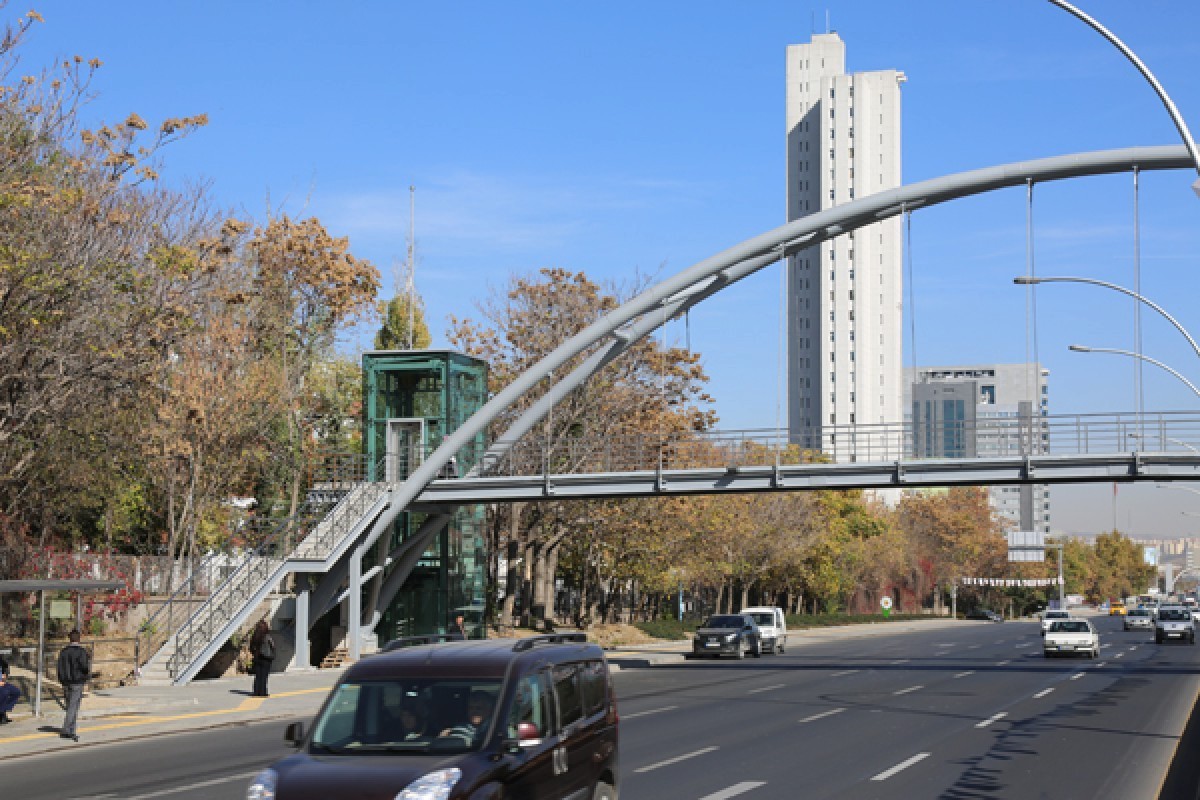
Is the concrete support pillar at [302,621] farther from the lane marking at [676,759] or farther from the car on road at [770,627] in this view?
the car on road at [770,627]

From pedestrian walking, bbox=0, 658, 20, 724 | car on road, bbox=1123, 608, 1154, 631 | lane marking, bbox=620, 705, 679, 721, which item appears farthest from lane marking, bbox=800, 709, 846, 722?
car on road, bbox=1123, 608, 1154, 631

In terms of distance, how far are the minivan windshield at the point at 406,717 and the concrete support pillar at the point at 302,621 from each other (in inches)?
1111

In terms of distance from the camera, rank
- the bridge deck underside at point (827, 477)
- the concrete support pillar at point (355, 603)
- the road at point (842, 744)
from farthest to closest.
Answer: the concrete support pillar at point (355, 603) < the bridge deck underside at point (827, 477) < the road at point (842, 744)

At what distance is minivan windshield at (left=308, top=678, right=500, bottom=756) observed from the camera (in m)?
9.44

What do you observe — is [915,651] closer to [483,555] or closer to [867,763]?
[483,555]

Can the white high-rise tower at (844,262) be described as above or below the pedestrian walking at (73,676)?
above

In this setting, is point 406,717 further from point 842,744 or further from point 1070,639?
point 1070,639

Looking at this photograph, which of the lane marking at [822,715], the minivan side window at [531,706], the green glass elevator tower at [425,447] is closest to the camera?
the minivan side window at [531,706]

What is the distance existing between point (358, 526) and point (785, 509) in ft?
132

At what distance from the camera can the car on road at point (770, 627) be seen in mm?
54438

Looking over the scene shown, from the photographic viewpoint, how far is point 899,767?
58.7ft

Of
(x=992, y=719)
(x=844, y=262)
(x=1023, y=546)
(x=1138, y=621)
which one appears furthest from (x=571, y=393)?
(x=844, y=262)

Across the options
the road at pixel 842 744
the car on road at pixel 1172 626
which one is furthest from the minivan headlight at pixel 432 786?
the car on road at pixel 1172 626

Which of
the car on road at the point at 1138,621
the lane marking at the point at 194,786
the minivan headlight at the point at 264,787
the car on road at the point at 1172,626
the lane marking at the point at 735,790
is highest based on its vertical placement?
the minivan headlight at the point at 264,787
